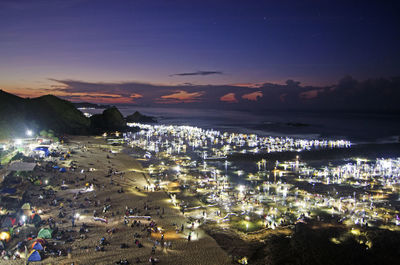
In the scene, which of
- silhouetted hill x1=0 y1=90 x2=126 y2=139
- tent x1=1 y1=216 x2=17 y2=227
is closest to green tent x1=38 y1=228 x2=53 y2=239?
tent x1=1 y1=216 x2=17 y2=227

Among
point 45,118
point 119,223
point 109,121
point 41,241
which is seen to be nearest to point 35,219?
point 41,241

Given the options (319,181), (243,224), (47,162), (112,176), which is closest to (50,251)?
(243,224)

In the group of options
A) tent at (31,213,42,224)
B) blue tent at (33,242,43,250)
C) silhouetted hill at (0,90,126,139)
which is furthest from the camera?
silhouetted hill at (0,90,126,139)

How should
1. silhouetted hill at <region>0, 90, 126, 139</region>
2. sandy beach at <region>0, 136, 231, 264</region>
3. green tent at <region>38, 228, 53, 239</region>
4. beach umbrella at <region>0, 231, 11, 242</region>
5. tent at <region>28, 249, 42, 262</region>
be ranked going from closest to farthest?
tent at <region>28, 249, 42, 262</region> → sandy beach at <region>0, 136, 231, 264</region> → beach umbrella at <region>0, 231, 11, 242</region> → green tent at <region>38, 228, 53, 239</region> → silhouetted hill at <region>0, 90, 126, 139</region>

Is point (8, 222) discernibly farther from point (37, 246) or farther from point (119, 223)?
point (119, 223)

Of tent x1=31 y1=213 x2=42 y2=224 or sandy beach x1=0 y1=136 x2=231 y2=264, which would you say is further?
tent x1=31 y1=213 x2=42 y2=224

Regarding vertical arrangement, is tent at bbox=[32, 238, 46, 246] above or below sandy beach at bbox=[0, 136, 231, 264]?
above

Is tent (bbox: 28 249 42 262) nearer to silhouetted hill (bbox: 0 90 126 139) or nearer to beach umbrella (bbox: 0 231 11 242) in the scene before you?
beach umbrella (bbox: 0 231 11 242)

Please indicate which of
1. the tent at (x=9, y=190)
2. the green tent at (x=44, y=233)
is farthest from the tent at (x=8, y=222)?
the tent at (x=9, y=190)

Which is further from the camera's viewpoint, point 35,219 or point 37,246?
point 35,219
